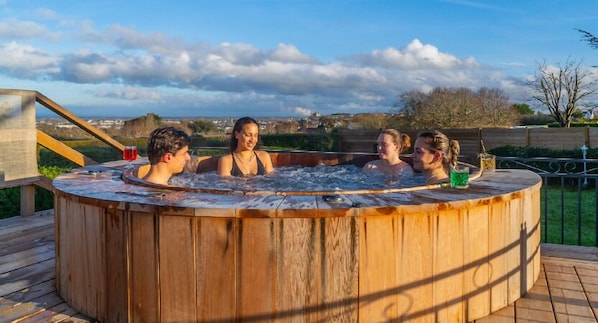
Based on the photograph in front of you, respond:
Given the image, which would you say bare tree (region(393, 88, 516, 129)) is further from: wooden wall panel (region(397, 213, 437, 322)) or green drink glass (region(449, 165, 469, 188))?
wooden wall panel (region(397, 213, 437, 322))

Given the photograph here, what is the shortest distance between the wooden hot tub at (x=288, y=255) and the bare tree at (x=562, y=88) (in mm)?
20584

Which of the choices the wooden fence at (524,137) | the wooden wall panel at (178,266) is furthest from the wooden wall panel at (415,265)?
the wooden fence at (524,137)

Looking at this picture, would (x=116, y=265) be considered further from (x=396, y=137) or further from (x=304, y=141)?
(x=304, y=141)

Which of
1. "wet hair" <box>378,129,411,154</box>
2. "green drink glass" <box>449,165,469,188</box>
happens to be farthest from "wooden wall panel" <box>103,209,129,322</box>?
"wet hair" <box>378,129,411,154</box>

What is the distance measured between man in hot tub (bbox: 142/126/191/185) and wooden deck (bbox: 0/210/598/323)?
0.94 m

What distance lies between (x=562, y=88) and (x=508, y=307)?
21.2 meters

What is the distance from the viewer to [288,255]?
1.89 m

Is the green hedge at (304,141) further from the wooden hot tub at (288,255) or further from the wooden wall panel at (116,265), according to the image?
the wooden wall panel at (116,265)

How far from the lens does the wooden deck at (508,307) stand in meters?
2.28

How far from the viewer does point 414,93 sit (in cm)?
1627

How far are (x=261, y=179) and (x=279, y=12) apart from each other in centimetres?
338

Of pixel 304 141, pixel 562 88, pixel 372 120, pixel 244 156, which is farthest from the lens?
pixel 562 88

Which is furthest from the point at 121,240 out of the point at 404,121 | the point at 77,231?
the point at 404,121

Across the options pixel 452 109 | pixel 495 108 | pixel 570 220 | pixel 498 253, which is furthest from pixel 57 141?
pixel 495 108
